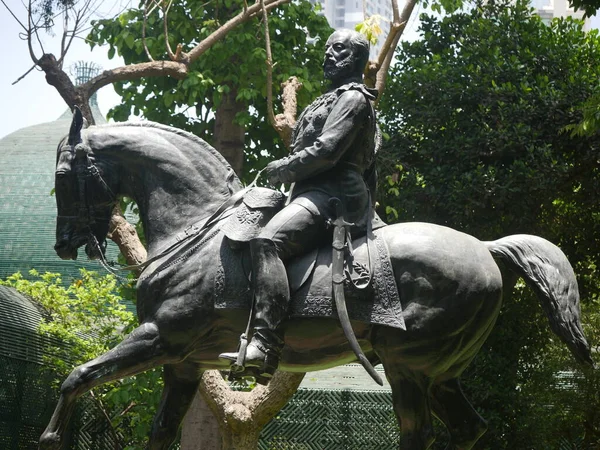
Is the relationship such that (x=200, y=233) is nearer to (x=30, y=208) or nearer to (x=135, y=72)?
(x=135, y=72)

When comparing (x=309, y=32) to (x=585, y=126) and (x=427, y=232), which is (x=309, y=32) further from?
(x=427, y=232)

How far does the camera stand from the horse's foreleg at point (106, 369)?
18.9 ft

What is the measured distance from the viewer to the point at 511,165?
11.8 metres

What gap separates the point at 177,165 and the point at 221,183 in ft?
1.00

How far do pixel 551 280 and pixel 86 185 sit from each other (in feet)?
9.77

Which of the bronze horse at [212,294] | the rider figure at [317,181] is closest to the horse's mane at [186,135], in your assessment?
the bronze horse at [212,294]

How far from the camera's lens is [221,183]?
6.34m

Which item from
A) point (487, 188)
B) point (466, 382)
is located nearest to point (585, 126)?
point (487, 188)

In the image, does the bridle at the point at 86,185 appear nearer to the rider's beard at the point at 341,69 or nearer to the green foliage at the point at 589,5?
the rider's beard at the point at 341,69

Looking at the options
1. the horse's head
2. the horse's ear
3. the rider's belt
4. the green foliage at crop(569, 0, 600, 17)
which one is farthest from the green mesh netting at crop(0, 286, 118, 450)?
the green foliage at crop(569, 0, 600, 17)

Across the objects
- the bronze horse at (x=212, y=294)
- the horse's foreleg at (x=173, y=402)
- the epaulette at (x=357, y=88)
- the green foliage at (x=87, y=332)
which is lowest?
the green foliage at (x=87, y=332)

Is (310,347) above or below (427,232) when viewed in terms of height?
below

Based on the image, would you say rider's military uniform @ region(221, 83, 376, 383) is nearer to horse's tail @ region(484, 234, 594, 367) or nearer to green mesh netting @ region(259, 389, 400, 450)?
horse's tail @ region(484, 234, 594, 367)

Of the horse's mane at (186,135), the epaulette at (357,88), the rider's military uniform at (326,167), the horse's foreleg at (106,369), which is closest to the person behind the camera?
the horse's foreleg at (106,369)
